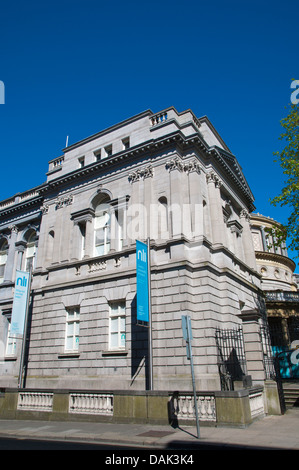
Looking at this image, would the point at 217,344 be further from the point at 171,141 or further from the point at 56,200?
the point at 56,200

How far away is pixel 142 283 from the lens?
17.1 meters

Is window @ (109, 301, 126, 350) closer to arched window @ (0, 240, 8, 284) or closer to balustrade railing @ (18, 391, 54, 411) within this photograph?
balustrade railing @ (18, 391, 54, 411)

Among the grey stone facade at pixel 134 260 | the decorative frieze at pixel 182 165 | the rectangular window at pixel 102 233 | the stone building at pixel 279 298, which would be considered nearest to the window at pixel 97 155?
the grey stone facade at pixel 134 260

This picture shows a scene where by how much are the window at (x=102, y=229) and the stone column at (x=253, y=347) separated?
392 inches

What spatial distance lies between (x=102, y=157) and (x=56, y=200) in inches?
193

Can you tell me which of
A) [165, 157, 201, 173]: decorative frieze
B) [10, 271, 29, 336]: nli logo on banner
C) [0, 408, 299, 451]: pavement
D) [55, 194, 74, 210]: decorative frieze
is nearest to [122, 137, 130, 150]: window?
[165, 157, 201, 173]: decorative frieze

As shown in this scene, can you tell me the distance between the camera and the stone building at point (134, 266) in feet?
57.2

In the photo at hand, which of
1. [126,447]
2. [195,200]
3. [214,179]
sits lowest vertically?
[126,447]

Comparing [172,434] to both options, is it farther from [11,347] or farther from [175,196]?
[11,347]

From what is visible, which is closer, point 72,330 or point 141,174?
point 72,330

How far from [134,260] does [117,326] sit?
383cm

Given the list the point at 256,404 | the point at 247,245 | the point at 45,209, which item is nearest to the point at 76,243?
the point at 45,209

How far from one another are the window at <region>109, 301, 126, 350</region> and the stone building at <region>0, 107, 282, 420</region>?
66mm
